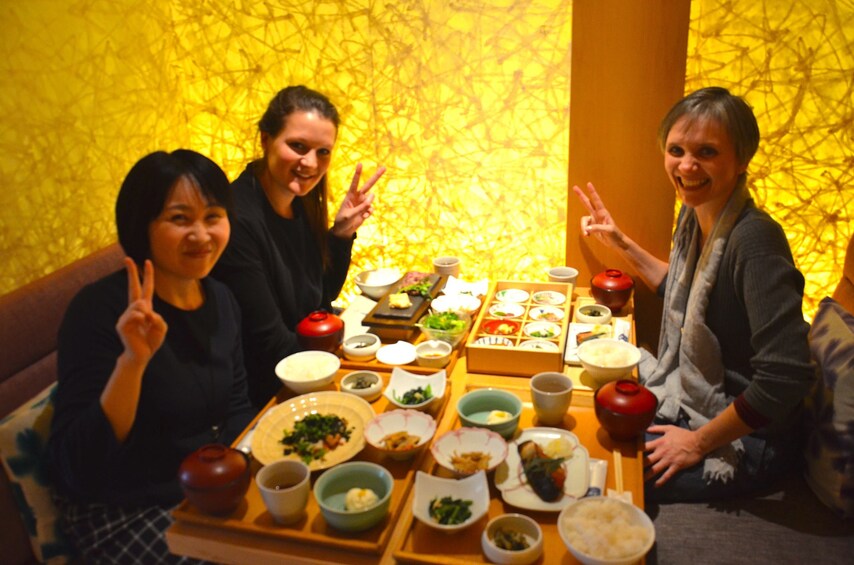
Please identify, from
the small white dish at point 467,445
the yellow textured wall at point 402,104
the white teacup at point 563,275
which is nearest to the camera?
the small white dish at point 467,445

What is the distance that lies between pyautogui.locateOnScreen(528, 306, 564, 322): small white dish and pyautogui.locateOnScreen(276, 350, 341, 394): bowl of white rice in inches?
31.7

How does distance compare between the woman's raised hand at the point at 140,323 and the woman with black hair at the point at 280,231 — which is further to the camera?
the woman with black hair at the point at 280,231

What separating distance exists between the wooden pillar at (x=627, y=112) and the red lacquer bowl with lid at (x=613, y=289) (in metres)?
0.23

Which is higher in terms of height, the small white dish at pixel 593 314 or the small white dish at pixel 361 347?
the small white dish at pixel 361 347

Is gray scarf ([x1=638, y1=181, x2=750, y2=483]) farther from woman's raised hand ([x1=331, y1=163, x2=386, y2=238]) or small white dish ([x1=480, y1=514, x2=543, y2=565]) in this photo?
woman's raised hand ([x1=331, y1=163, x2=386, y2=238])

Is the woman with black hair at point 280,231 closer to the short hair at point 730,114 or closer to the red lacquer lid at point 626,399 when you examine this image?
the red lacquer lid at point 626,399

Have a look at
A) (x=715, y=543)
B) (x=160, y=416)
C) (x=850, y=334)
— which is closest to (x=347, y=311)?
(x=160, y=416)

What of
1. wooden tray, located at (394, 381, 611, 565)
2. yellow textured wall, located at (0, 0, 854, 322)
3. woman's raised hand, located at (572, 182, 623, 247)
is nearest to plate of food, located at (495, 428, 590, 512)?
wooden tray, located at (394, 381, 611, 565)

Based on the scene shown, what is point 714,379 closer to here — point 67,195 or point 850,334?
point 850,334

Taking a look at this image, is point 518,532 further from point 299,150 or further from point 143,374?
point 299,150

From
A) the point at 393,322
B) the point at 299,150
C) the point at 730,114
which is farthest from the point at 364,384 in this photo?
the point at 730,114

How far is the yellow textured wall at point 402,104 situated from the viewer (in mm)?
2514

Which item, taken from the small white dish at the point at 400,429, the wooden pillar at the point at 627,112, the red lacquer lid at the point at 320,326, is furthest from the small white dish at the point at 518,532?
the wooden pillar at the point at 627,112

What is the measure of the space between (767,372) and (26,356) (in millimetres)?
2288
